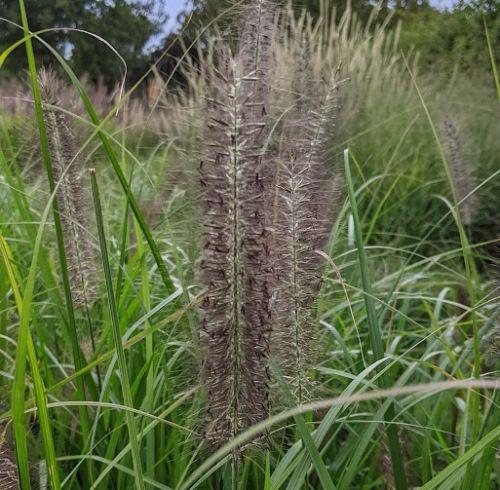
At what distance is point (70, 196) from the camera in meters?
1.31

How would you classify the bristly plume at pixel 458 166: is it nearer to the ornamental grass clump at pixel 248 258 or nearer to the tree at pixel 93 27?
the ornamental grass clump at pixel 248 258

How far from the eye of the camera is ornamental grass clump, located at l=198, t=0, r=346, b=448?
2.70ft

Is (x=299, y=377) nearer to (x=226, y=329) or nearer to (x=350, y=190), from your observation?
(x=226, y=329)

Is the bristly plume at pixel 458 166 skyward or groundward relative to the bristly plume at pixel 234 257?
skyward

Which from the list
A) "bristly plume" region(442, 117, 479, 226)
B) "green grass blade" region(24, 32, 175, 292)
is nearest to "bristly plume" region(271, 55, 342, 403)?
"green grass blade" region(24, 32, 175, 292)

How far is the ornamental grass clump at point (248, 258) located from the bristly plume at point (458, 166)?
118 cm

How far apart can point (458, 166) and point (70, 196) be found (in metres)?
1.31

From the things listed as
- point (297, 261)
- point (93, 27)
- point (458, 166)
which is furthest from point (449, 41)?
point (297, 261)

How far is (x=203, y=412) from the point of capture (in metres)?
1.00

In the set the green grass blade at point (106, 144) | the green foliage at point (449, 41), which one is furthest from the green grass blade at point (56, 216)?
the green foliage at point (449, 41)

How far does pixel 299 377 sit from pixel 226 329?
0.63 feet

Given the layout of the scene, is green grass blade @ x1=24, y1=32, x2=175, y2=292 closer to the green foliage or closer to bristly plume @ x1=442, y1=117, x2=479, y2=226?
bristly plume @ x1=442, y1=117, x2=479, y2=226

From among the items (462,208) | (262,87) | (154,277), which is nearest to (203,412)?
(262,87)

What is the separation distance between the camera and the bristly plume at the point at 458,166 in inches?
84.7
